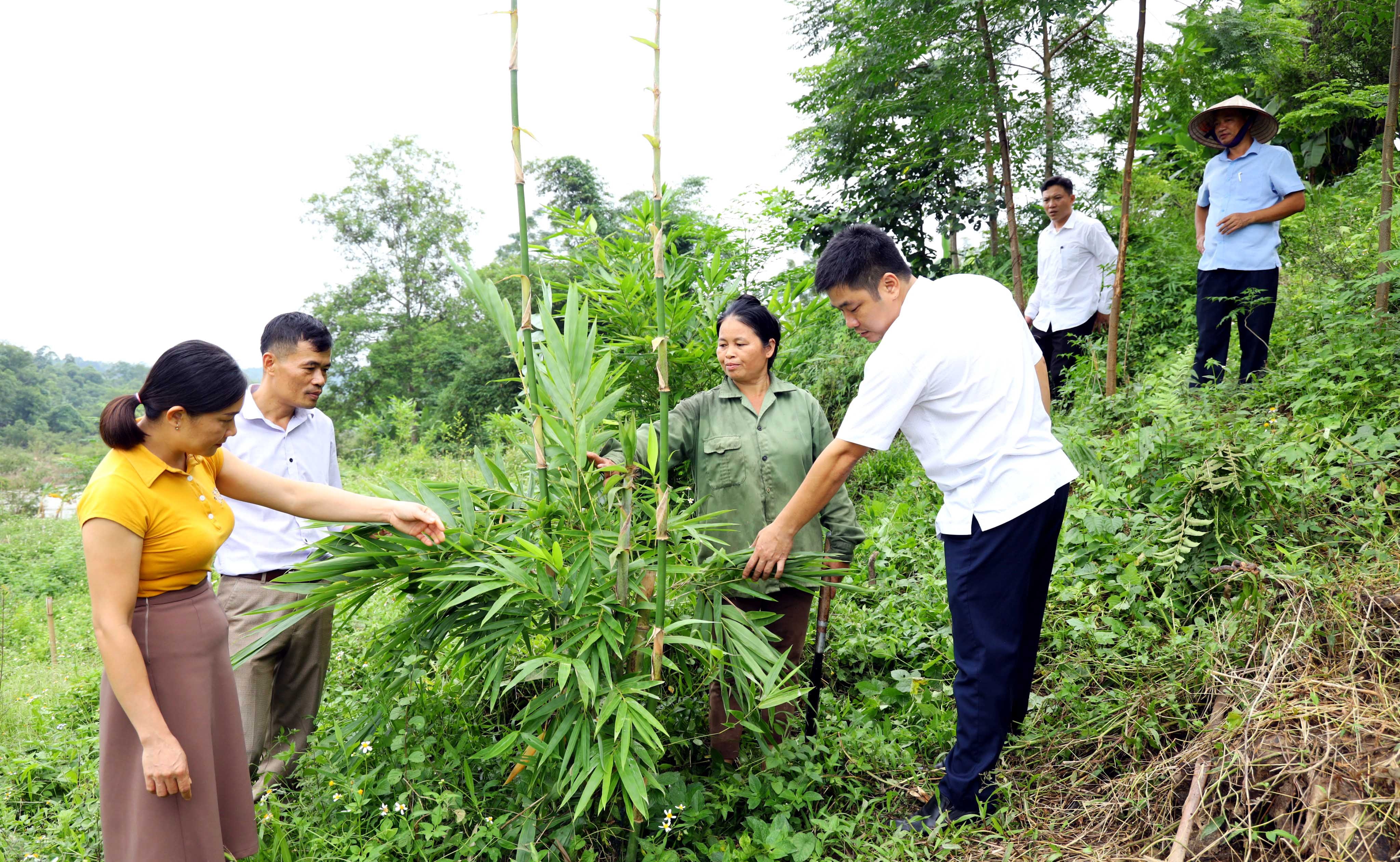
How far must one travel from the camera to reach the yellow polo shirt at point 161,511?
1908 millimetres

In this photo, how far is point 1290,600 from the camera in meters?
2.50

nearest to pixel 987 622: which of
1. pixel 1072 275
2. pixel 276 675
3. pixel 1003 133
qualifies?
pixel 276 675

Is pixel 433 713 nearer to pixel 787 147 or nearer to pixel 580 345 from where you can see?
pixel 580 345

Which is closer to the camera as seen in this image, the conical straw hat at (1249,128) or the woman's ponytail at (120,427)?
the woman's ponytail at (120,427)

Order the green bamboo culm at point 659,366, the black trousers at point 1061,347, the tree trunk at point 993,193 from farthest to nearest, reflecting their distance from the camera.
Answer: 1. the tree trunk at point 993,193
2. the black trousers at point 1061,347
3. the green bamboo culm at point 659,366

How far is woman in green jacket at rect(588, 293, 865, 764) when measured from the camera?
286cm

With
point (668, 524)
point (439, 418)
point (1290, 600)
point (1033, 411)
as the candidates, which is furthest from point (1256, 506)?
point (439, 418)

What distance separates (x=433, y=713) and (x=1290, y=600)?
2.89m

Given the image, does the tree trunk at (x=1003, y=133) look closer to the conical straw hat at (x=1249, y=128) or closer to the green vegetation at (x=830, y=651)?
the green vegetation at (x=830, y=651)

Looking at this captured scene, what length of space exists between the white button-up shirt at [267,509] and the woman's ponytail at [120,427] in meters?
0.90

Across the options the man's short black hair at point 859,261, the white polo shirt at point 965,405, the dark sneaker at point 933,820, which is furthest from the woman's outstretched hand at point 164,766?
the man's short black hair at point 859,261

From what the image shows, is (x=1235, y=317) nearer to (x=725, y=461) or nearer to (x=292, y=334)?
(x=725, y=461)

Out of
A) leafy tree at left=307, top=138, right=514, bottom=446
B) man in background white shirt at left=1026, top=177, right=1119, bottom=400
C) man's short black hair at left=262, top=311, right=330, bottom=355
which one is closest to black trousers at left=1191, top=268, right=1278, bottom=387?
man in background white shirt at left=1026, top=177, right=1119, bottom=400

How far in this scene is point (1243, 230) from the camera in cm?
415
